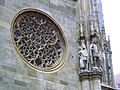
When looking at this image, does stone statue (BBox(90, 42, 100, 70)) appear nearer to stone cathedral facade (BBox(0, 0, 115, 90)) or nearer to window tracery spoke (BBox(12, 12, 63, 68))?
stone cathedral facade (BBox(0, 0, 115, 90))

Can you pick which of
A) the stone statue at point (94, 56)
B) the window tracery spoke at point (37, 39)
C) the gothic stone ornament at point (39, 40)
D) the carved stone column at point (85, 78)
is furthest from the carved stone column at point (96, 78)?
the window tracery spoke at point (37, 39)

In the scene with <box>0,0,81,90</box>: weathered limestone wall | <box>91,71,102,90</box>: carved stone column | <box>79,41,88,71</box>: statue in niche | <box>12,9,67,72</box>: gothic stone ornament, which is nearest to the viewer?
<box>0,0,81,90</box>: weathered limestone wall

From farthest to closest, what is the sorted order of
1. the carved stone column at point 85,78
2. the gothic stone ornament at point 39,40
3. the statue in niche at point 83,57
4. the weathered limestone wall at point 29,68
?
the statue in niche at point 83,57, the carved stone column at point 85,78, the gothic stone ornament at point 39,40, the weathered limestone wall at point 29,68

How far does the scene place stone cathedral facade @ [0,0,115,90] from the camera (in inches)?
651

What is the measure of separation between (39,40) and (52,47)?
2.58 feet

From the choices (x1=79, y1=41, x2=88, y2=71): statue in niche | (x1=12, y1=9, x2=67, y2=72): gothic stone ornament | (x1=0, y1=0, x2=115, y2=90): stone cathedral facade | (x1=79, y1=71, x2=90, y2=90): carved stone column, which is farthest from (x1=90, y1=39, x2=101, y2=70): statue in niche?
(x1=12, y1=9, x2=67, y2=72): gothic stone ornament

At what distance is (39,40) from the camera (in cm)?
1809

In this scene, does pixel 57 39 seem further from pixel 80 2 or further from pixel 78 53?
pixel 80 2

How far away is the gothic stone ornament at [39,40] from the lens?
1741 cm

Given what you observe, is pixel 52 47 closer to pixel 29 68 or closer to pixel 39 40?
pixel 39 40

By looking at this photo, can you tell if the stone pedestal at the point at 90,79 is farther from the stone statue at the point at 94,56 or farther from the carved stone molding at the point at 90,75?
the stone statue at the point at 94,56

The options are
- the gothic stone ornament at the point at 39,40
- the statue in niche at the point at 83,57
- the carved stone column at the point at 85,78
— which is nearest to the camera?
the gothic stone ornament at the point at 39,40

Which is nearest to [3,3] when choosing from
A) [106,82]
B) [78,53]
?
[78,53]

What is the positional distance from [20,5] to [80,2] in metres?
4.14
